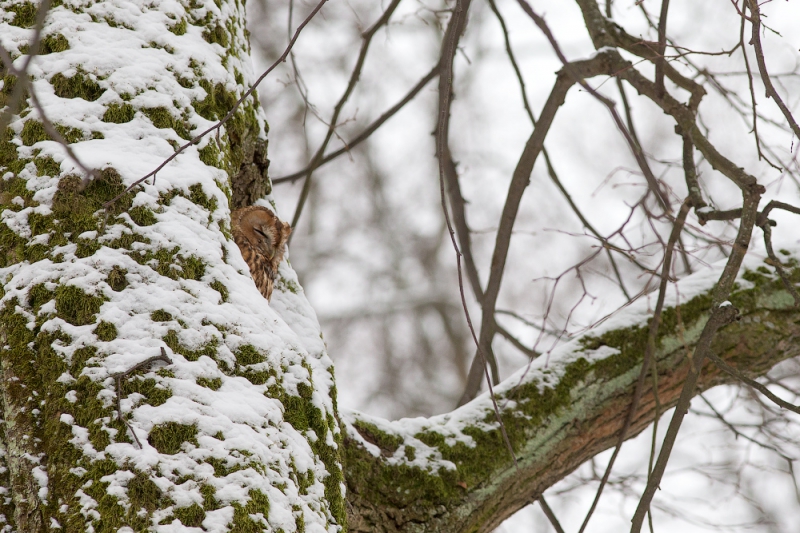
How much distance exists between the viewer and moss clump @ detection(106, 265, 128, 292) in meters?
1.34

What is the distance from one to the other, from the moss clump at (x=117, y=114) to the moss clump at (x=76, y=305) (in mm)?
427

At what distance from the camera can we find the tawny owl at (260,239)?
2.26m

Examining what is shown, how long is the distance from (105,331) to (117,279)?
0.38 ft

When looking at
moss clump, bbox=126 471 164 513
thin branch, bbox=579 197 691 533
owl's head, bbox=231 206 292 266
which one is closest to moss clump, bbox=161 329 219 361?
moss clump, bbox=126 471 164 513

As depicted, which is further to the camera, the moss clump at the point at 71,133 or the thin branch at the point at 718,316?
the thin branch at the point at 718,316

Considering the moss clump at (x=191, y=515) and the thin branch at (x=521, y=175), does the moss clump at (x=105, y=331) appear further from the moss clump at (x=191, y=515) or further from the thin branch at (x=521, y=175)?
the thin branch at (x=521, y=175)

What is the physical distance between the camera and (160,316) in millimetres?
1328

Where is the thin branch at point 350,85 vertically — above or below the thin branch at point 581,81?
above

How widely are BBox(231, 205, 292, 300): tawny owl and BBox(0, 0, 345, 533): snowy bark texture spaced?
0.52m

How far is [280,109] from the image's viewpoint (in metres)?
8.71

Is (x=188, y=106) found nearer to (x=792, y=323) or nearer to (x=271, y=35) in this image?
(x=792, y=323)

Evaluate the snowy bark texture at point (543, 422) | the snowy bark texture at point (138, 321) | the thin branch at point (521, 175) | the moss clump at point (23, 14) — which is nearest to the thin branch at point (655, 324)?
the snowy bark texture at point (543, 422)

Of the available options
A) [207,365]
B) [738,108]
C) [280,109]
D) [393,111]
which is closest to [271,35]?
[280,109]

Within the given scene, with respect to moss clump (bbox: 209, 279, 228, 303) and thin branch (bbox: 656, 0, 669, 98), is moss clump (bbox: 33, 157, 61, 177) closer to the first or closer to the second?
moss clump (bbox: 209, 279, 228, 303)
